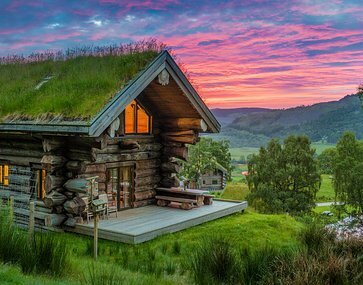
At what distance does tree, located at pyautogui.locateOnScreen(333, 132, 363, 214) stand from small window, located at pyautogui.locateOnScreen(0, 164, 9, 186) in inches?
1120

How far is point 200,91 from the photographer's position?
1656 cm

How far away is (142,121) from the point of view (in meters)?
17.1

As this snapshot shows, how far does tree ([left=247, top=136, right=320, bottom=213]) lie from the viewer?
41656mm

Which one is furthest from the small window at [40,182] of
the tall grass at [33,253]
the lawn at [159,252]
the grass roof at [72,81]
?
the tall grass at [33,253]

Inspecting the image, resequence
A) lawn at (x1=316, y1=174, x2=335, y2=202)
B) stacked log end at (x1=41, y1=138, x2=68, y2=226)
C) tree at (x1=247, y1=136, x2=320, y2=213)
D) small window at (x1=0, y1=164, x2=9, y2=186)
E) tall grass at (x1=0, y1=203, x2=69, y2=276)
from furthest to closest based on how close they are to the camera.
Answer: lawn at (x1=316, y1=174, x2=335, y2=202), tree at (x1=247, y1=136, x2=320, y2=213), small window at (x1=0, y1=164, x2=9, y2=186), stacked log end at (x1=41, y1=138, x2=68, y2=226), tall grass at (x1=0, y1=203, x2=69, y2=276)

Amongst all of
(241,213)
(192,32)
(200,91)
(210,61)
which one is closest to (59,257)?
(200,91)

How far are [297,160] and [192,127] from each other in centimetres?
2759

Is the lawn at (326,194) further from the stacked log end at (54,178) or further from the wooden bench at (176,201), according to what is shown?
the stacked log end at (54,178)

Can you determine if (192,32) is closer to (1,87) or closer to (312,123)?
(1,87)

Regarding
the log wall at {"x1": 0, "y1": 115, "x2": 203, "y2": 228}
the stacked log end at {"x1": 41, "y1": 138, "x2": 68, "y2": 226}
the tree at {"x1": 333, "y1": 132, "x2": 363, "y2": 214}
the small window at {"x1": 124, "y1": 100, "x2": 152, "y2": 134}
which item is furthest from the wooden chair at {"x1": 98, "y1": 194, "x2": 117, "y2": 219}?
the tree at {"x1": 333, "y1": 132, "x2": 363, "y2": 214}

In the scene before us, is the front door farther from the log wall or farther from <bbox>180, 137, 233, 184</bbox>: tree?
<bbox>180, 137, 233, 184</bbox>: tree

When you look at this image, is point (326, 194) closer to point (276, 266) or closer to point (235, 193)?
point (235, 193)

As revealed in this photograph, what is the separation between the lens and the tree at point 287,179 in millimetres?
41656

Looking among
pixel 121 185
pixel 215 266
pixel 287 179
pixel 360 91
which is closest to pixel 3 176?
A: pixel 121 185
